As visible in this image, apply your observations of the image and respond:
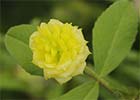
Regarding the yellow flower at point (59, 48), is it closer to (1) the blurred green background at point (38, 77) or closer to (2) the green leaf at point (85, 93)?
(2) the green leaf at point (85, 93)

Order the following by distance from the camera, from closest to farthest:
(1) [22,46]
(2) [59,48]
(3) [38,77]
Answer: (2) [59,48] < (1) [22,46] < (3) [38,77]

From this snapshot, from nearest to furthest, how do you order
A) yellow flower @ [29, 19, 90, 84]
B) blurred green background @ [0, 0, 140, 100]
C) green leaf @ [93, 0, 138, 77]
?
yellow flower @ [29, 19, 90, 84]
green leaf @ [93, 0, 138, 77]
blurred green background @ [0, 0, 140, 100]

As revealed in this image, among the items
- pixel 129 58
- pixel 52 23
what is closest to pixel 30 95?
pixel 129 58

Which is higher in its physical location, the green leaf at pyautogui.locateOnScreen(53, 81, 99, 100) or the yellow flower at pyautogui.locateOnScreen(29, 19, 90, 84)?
the yellow flower at pyautogui.locateOnScreen(29, 19, 90, 84)

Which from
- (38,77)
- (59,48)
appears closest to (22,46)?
(59,48)

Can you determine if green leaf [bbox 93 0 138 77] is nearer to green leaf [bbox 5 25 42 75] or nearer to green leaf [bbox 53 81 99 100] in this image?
green leaf [bbox 53 81 99 100]

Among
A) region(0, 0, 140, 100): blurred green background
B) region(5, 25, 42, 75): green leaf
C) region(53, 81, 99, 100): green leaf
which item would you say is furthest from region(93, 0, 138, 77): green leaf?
region(0, 0, 140, 100): blurred green background

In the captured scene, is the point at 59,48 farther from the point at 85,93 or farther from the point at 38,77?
the point at 38,77

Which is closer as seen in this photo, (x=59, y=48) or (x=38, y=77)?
(x=59, y=48)
